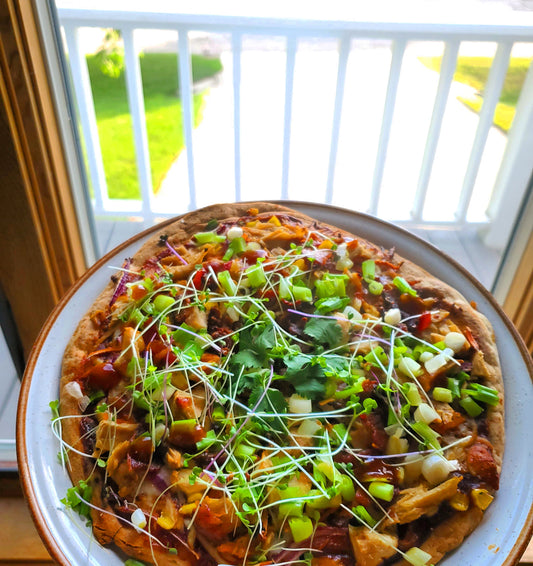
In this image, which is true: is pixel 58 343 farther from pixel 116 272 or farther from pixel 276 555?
pixel 276 555

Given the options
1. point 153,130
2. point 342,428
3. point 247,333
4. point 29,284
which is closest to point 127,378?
point 247,333

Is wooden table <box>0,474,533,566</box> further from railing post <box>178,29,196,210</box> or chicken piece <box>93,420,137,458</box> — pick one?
railing post <box>178,29,196,210</box>

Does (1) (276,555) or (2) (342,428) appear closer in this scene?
(1) (276,555)

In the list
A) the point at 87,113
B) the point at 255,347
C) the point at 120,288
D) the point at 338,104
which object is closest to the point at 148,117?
the point at 87,113

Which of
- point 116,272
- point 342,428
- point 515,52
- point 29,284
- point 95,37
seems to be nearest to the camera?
point 342,428

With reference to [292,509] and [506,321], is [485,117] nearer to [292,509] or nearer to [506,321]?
[506,321]

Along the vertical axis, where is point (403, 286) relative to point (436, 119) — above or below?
above

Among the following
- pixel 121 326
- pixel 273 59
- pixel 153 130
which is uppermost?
pixel 121 326
